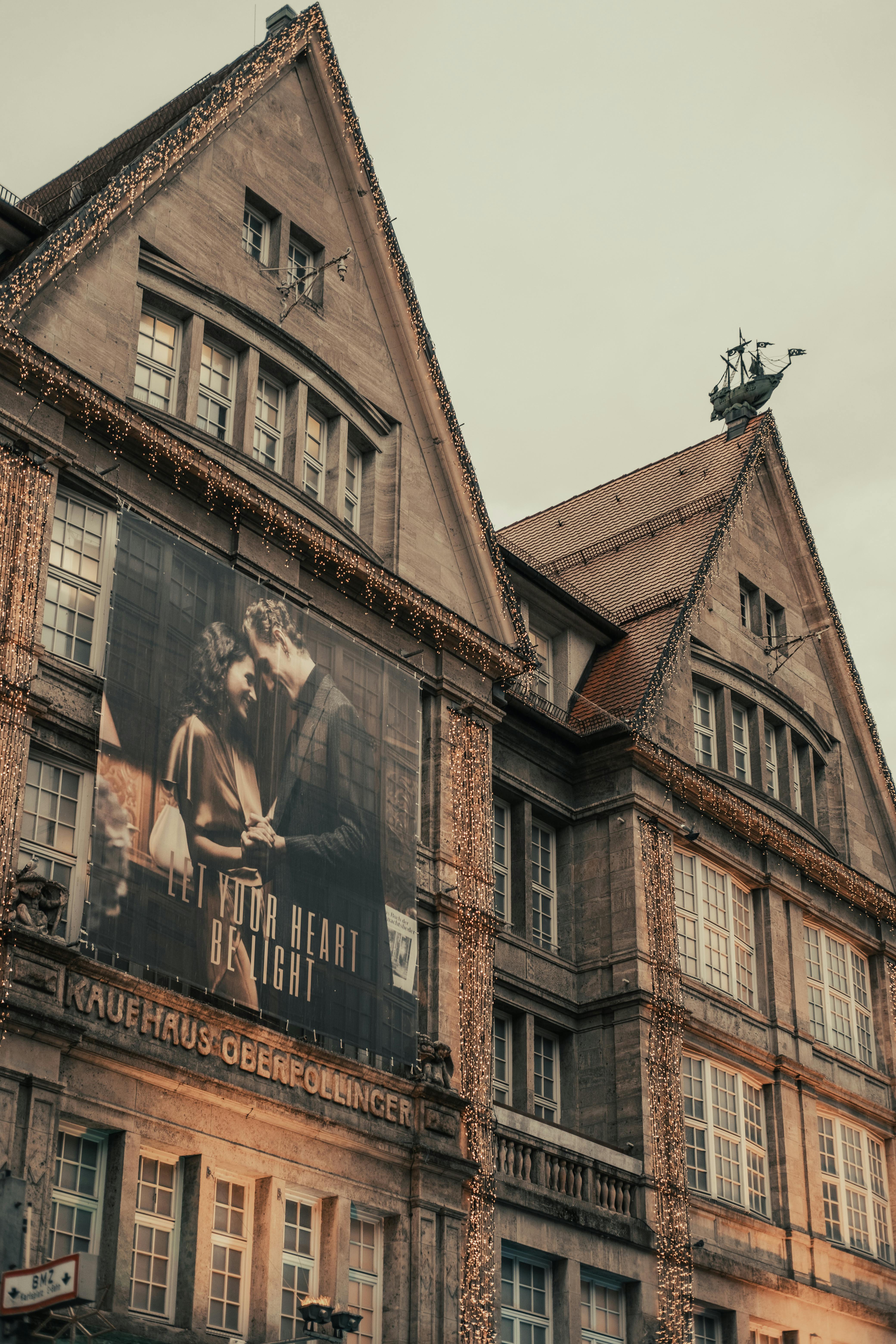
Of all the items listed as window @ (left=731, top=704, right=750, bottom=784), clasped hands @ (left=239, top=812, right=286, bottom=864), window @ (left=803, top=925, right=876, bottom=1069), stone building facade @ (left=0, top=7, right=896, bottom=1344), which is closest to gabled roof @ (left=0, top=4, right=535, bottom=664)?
stone building facade @ (left=0, top=7, right=896, bottom=1344)

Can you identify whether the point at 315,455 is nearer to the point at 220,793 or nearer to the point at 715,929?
the point at 220,793

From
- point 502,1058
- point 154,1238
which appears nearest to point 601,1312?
point 502,1058

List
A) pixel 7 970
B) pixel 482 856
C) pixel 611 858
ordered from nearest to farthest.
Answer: pixel 7 970, pixel 482 856, pixel 611 858

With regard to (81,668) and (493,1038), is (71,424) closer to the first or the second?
(81,668)

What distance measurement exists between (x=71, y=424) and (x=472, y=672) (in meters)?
9.31

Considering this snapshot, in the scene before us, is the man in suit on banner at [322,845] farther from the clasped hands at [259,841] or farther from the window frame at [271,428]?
the window frame at [271,428]

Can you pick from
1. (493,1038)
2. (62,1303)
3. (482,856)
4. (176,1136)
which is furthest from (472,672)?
(62,1303)

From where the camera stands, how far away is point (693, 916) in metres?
37.3

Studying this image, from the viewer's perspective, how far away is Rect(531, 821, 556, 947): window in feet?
117

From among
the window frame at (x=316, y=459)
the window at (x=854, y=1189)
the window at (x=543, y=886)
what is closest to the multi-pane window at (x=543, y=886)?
the window at (x=543, y=886)

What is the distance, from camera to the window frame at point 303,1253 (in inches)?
1031

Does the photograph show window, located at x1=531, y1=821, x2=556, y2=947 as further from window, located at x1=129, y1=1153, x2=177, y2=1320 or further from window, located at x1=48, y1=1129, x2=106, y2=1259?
window, located at x1=48, y1=1129, x2=106, y2=1259

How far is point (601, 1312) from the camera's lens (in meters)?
32.1

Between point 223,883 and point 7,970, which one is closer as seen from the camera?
point 7,970
